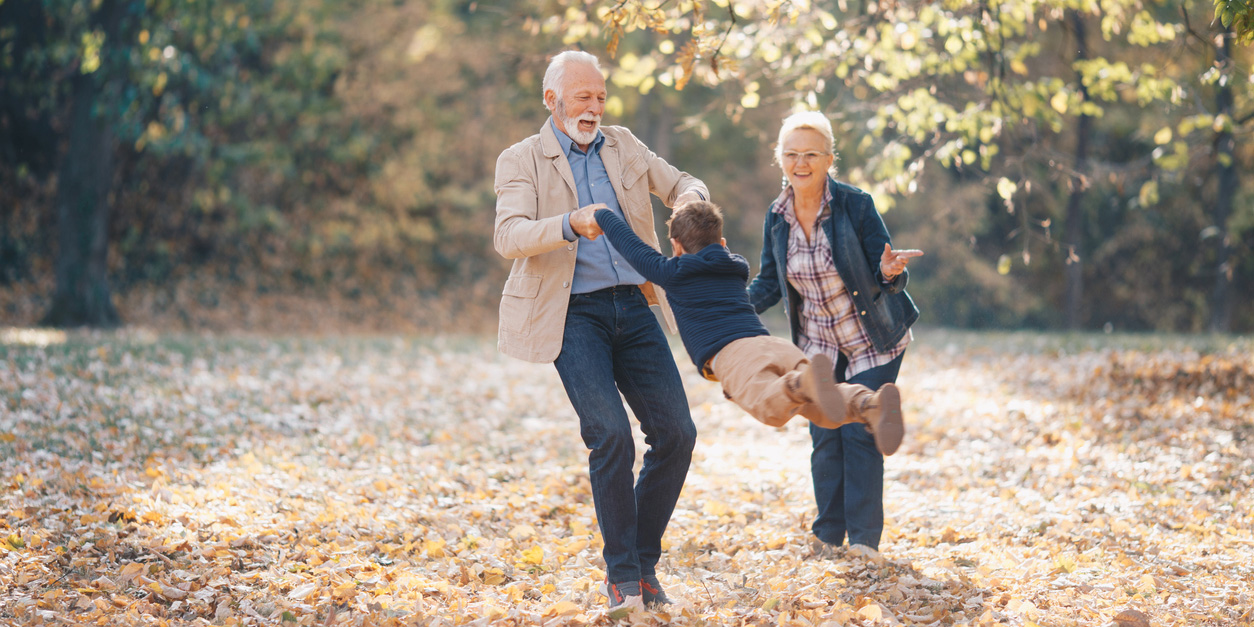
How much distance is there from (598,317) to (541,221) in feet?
1.49

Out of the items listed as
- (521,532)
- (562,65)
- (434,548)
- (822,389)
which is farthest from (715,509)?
(562,65)

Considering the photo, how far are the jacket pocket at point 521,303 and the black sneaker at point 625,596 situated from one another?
1039 millimetres

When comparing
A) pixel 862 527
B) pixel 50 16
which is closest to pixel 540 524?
pixel 862 527

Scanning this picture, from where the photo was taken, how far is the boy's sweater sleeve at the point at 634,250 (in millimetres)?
3414

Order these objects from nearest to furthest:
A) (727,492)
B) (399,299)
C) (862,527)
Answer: (862,527) → (727,492) → (399,299)

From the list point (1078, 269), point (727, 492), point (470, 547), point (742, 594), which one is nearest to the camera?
point (742, 594)

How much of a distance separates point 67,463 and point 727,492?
4.13m

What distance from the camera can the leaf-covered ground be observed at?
390 centimetres

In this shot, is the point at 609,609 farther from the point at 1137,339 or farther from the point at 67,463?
the point at 1137,339

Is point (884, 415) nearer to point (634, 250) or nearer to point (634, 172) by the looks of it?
point (634, 250)

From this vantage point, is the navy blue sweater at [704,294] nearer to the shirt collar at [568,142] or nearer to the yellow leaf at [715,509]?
the shirt collar at [568,142]

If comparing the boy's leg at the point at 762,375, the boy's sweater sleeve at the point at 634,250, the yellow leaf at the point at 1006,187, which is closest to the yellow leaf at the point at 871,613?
the boy's leg at the point at 762,375

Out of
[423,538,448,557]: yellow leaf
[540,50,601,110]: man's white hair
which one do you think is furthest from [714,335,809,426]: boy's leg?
[423,538,448,557]: yellow leaf

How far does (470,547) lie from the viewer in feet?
16.1
